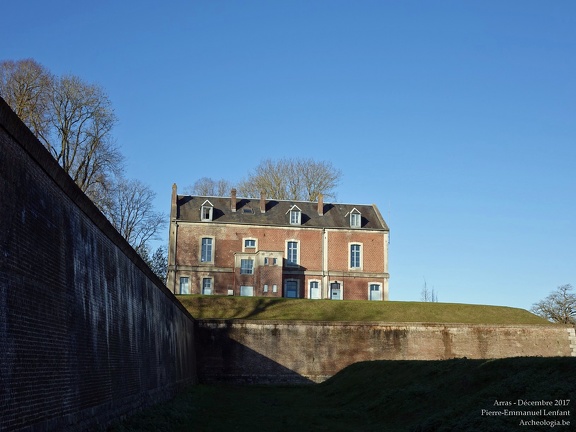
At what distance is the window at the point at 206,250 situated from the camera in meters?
47.8

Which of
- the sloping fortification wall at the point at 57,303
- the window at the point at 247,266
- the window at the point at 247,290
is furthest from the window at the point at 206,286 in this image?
the sloping fortification wall at the point at 57,303

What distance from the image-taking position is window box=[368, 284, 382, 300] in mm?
49094

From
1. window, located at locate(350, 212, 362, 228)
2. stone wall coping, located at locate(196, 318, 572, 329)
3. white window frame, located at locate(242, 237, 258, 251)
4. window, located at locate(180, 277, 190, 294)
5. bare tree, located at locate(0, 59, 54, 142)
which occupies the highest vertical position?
bare tree, located at locate(0, 59, 54, 142)

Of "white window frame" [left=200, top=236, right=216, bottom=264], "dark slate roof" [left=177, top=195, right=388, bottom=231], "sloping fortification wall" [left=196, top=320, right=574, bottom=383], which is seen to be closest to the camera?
"sloping fortification wall" [left=196, top=320, right=574, bottom=383]

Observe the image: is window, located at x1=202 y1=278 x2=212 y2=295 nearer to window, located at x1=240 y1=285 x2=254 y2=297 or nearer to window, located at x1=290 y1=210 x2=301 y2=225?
window, located at x1=240 y1=285 x2=254 y2=297

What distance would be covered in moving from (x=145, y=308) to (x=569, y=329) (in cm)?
2694

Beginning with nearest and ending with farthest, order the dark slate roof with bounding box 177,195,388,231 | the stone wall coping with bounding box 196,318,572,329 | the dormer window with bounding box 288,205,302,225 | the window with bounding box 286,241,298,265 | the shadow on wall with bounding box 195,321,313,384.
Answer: the shadow on wall with bounding box 195,321,313,384 < the stone wall coping with bounding box 196,318,572,329 < the window with bounding box 286,241,298,265 < the dark slate roof with bounding box 177,195,388,231 < the dormer window with bounding box 288,205,302,225

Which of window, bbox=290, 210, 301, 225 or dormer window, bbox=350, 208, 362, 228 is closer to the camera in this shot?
window, bbox=290, 210, 301, 225

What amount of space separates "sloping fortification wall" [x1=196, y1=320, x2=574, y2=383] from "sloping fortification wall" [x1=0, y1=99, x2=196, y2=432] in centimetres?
1832

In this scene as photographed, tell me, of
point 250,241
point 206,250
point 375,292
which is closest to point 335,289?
point 375,292

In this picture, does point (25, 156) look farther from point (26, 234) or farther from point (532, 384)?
point (532, 384)

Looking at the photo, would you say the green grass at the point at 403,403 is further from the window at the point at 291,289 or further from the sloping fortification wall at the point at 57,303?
the window at the point at 291,289

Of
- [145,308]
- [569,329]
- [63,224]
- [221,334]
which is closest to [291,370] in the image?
[221,334]

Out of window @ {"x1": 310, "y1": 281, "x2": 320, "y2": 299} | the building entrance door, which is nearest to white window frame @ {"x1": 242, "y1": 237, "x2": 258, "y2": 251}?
window @ {"x1": 310, "y1": 281, "x2": 320, "y2": 299}
